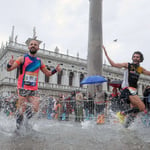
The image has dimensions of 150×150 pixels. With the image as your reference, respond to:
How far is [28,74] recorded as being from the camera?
3.92 m

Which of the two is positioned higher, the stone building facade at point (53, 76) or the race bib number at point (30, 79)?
the stone building facade at point (53, 76)

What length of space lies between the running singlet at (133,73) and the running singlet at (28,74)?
182cm

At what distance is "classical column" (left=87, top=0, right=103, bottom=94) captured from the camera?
25.8 feet

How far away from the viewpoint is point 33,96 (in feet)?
12.8

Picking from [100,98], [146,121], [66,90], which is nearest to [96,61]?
[100,98]

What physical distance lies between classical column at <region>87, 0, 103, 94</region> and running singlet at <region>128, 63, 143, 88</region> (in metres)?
3.70

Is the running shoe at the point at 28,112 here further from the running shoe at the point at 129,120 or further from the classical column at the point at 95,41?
the classical column at the point at 95,41

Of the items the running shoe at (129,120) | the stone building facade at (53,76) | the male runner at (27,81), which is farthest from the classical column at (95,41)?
the stone building facade at (53,76)

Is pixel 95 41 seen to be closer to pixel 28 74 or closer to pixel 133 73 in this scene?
pixel 133 73

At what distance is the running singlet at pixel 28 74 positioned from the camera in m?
3.87

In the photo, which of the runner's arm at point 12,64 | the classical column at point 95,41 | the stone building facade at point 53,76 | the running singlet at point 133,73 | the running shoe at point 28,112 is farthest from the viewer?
the stone building facade at point 53,76

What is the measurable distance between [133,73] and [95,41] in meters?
4.09

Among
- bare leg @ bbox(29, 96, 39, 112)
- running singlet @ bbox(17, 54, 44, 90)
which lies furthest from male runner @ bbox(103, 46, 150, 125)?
bare leg @ bbox(29, 96, 39, 112)

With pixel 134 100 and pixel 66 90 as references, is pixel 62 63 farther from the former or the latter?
pixel 134 100
